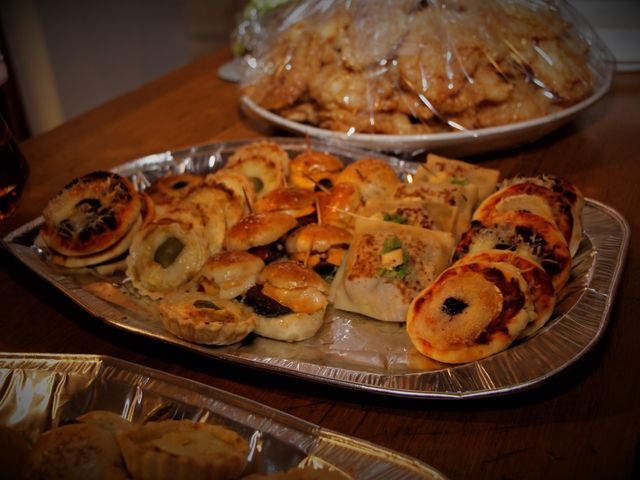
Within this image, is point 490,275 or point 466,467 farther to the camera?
point 490,275

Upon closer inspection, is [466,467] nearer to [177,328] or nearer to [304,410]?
[304,410]

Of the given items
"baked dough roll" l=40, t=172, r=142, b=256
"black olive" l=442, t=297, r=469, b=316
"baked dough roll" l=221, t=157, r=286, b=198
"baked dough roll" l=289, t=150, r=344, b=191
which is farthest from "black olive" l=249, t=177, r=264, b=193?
"black olive" l=442, t=297, r=469, b=316

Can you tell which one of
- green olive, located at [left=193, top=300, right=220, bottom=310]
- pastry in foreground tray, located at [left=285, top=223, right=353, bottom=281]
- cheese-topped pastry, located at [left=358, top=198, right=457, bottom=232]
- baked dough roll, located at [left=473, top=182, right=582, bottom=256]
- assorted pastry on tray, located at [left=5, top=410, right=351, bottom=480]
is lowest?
pastry in foreground tray, located at [left=285, top=223, right=353, bottom=281]

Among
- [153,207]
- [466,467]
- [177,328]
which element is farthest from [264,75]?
[466,467]

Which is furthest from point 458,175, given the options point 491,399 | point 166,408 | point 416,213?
point 166,408

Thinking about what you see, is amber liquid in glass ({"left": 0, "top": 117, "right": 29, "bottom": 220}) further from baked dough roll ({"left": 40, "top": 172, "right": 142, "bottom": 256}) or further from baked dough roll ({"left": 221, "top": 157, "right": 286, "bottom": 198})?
baked dough roll ({"left": 221, "top": 157, "right": 286, "bottom": 198})

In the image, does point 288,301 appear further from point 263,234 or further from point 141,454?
point 141,454
